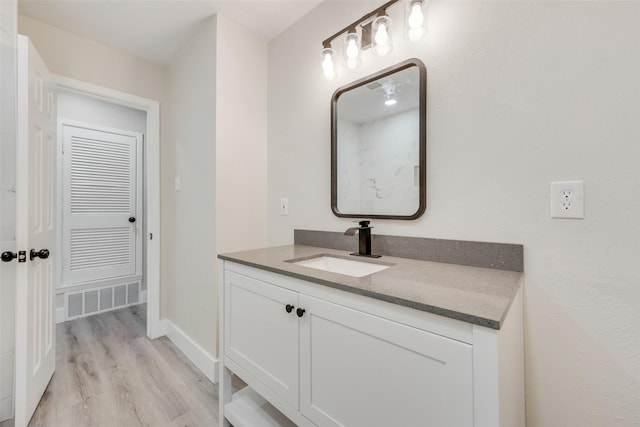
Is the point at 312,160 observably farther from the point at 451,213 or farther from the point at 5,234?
the point at 5,234

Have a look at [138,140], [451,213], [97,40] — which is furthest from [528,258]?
[138,140]

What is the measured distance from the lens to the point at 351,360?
823 millimetres

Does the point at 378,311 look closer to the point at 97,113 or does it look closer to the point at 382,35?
the point at 382,35

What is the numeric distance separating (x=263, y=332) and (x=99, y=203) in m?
2.71

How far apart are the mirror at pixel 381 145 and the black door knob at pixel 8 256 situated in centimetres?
158

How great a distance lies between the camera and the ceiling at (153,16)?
64.3 inches

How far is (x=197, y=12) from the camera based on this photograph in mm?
1711

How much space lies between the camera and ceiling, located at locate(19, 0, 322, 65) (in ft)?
5.36

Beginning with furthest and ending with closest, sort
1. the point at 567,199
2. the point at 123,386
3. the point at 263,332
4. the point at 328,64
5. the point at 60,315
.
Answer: the point at 60,315, the point at 123,386, the point at 328,64, the point at 263,332, the point at 567,199

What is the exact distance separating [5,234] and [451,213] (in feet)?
6.95

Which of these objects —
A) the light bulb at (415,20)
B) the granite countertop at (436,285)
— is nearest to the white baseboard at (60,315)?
the granite countertop at (436,285)

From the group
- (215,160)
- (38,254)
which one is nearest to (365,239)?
(215,160)

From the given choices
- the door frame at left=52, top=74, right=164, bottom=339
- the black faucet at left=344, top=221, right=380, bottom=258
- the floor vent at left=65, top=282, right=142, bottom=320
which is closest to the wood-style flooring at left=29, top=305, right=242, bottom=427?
the door frame at left=52, top=74, right=164, bottom=339

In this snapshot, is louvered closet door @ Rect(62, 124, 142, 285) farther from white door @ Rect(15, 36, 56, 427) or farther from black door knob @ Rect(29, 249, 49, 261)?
black door knob @ Rect(29, 249, 49, 261)
